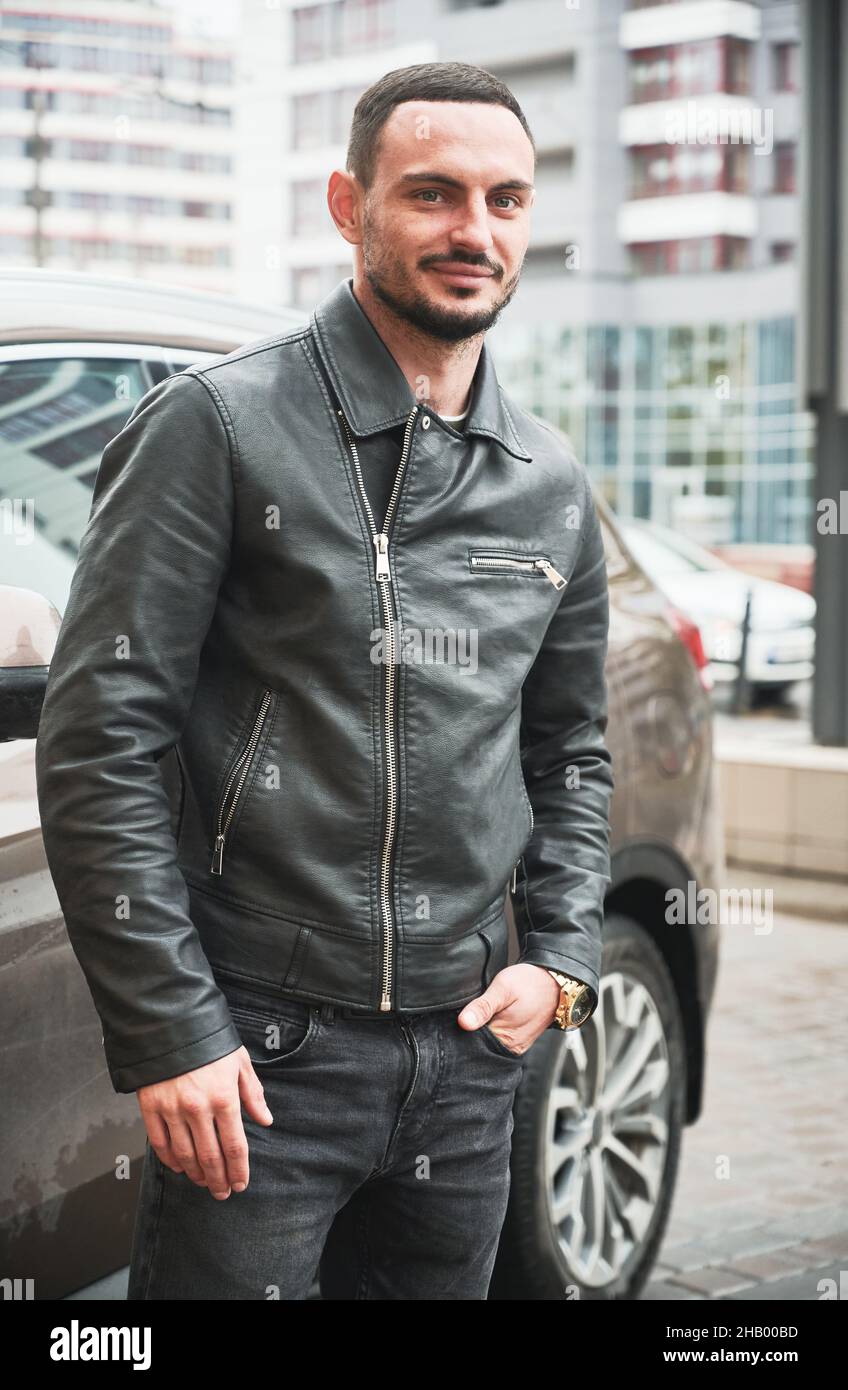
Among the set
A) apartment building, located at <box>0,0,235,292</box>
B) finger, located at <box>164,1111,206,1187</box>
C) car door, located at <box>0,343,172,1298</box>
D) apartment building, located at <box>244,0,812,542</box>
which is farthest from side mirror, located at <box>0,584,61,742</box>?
apartment building, located at <box>0,0,235,292</box>

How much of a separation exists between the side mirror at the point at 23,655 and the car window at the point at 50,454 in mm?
248

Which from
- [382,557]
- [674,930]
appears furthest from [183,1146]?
[674,930]

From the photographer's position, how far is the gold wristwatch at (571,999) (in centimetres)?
229

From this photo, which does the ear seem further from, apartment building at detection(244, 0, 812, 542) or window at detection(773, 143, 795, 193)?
window at detection(773, 143, 795, 193)

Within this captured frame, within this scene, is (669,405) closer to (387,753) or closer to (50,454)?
(50,454)

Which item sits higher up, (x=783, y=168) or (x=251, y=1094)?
(x=783, y=168)

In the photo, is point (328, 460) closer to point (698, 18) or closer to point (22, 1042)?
point (22, 1042)

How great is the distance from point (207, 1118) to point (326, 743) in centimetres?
42

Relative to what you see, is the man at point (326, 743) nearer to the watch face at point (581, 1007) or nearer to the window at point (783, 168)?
the watch face at point (581, 1007)

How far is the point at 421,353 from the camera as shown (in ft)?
7.15

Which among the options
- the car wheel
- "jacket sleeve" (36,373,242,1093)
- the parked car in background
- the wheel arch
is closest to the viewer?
"jacket sleeve" (36,373,242,1093)

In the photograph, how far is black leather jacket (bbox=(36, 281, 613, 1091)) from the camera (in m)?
1.92
